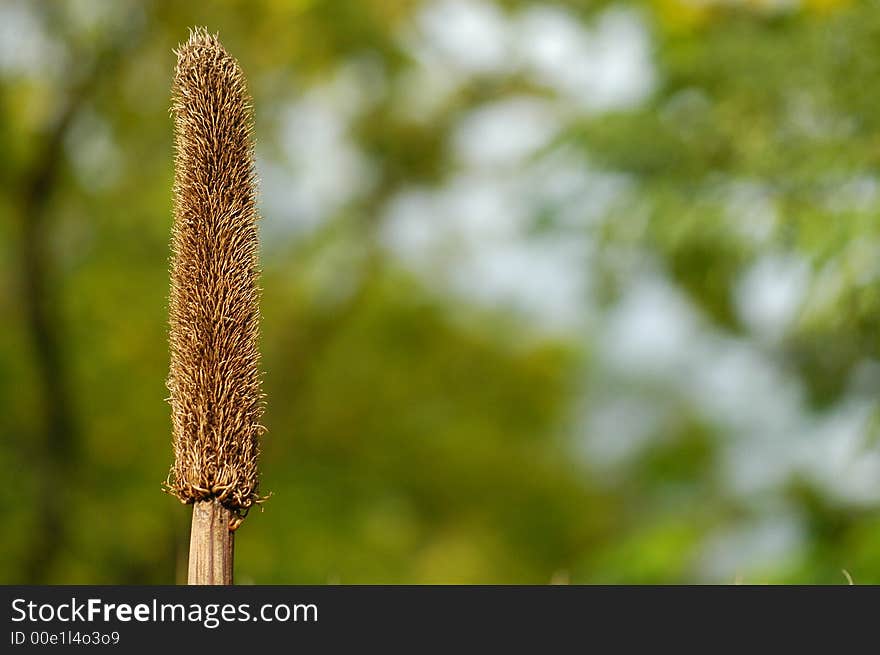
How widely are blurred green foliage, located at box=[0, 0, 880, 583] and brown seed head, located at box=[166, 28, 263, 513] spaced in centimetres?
184

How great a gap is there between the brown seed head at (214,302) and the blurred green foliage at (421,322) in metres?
1.84

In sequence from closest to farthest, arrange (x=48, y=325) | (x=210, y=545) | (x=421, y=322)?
(x=210, y=545) < (x=48, y=325) < (x=421, y=322)

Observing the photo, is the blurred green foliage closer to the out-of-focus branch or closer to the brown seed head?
the out-of-focus branch

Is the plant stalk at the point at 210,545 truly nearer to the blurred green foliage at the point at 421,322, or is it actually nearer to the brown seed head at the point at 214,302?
the brown seed head at the point at 214,302

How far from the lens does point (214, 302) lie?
51.8 inches

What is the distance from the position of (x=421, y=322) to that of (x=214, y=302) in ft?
31.4

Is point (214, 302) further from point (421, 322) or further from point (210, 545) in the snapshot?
point (421, 322)

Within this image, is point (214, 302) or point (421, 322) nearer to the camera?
point (214, 302)

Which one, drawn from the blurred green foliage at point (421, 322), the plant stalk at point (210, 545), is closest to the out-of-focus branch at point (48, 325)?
the blurred green foliage at point (421, 322)

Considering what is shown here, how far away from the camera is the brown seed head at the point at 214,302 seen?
1.30 meters

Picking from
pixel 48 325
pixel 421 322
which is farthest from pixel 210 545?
pixel 421 322
